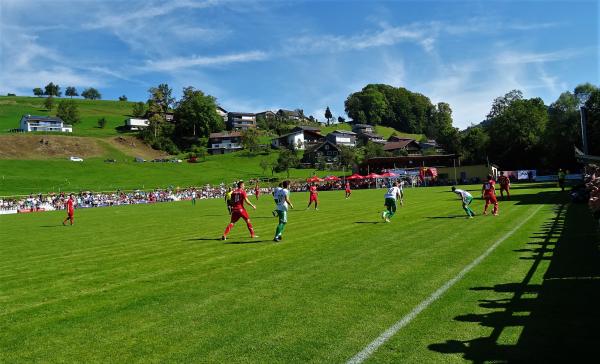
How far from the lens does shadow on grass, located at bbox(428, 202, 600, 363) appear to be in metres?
5.39

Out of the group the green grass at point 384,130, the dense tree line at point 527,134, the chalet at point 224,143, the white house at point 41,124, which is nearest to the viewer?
the dense tree line at point 527,134

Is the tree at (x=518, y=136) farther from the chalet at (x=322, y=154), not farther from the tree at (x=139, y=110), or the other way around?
the tree at (x=139, y=110)

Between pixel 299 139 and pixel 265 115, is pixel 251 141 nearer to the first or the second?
pixel 299 139

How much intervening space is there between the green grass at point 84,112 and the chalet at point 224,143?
2803 cm

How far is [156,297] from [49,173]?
285 feet

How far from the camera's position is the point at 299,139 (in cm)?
13600

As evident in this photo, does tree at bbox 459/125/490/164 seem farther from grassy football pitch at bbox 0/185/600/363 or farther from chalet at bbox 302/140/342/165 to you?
grassy football pitch at bbox 0/185/600/363

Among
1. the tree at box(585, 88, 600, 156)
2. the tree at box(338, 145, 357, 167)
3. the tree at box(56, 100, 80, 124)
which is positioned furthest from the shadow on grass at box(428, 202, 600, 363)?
the tree at box(56, 100, 80, 124)

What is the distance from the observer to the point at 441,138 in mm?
119375

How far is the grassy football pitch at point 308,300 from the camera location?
5.75m

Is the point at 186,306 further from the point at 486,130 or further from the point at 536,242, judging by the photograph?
the point at 486,130

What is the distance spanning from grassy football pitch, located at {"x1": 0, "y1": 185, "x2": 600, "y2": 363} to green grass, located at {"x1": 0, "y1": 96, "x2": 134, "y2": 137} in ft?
413

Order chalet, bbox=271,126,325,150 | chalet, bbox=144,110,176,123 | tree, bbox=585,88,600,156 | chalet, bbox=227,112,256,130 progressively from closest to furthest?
tree, bbox=585,88,600,156 < chalet, bbox=271,126,325,150 < chalet, bbox=144,110,176,123 < chalet, bbox=227,112,256,130

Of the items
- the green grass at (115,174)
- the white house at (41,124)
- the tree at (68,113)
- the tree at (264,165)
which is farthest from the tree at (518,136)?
the tree at (68,113)
